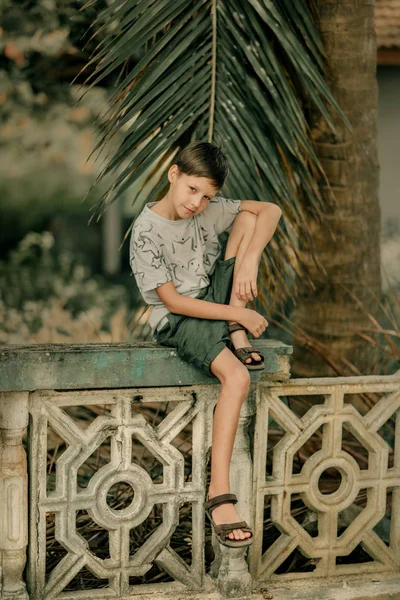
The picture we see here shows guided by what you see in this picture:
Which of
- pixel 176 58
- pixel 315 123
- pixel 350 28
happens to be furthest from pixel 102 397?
pixel 350 28

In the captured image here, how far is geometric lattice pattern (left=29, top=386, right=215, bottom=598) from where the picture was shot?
3102mm

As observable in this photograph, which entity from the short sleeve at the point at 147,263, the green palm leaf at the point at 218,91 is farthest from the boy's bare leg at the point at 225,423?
the green palm leaf at the point at 218,91

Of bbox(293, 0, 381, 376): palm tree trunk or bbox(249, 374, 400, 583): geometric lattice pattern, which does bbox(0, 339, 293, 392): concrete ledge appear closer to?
bbox(249, 374, 400, 583): geometric lattice pattern

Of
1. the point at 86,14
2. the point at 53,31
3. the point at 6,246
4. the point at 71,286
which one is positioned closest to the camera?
the point at 86,14

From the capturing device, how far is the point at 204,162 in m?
3.21

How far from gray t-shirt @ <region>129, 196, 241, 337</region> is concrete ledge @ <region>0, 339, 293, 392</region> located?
19 cm

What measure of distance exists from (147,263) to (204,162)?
15.9 inches

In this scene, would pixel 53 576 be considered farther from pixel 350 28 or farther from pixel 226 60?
pixel 350 28

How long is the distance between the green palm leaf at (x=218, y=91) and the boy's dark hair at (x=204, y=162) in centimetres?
69

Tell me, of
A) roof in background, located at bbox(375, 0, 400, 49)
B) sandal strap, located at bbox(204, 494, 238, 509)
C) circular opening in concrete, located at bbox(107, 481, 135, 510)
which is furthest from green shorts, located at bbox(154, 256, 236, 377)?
roof in background, located at bbox(375, 0, 400, 49)

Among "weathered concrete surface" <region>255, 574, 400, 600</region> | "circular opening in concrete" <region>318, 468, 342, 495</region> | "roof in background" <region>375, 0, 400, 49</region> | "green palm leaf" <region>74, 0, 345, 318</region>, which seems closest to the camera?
"weathered concrete surface" <region>255, 574, 400, 600</region>

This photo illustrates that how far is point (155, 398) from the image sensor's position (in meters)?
3.17

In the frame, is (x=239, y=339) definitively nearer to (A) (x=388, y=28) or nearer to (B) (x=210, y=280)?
(B) (x=210, y=280)

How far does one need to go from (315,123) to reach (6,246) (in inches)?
291
